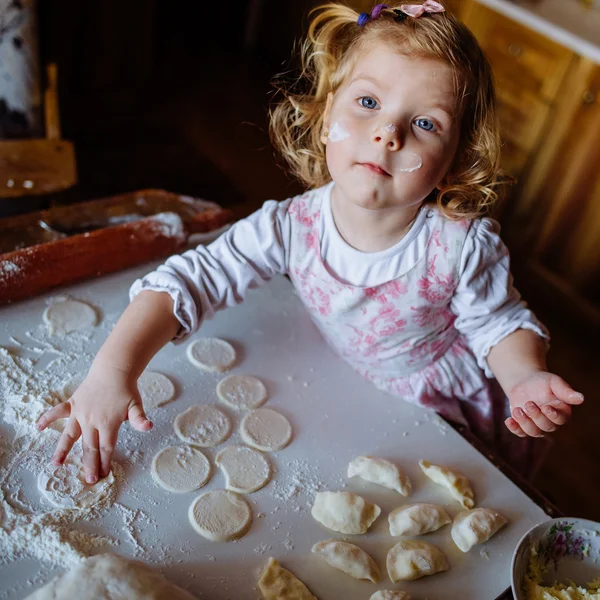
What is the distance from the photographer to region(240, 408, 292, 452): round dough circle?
2.82 feet

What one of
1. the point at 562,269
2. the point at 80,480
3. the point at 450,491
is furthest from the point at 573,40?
the point at 80,480

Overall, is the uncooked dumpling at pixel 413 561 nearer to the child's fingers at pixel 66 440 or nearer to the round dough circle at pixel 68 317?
the child's fingers at pixel 66 440

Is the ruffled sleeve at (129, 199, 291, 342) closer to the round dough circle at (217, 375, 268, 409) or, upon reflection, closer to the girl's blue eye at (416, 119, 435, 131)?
the round dough circle at (217, 375, 268, 409)

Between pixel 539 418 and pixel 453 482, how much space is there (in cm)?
14

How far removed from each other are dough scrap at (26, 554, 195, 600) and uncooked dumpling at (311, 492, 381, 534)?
0.64 ft

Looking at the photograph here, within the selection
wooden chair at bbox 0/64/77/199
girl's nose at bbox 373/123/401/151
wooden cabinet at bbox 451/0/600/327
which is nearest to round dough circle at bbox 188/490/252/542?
girl's nose at bbox 373/123/401/151

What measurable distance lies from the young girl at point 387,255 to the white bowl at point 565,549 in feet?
0.38

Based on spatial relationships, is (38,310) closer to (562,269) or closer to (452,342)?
(452,342)

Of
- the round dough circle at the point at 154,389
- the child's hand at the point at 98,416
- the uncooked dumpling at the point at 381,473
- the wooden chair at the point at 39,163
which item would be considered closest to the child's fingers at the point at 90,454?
the child's hand at the point at 98,416

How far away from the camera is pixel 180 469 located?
2.64 ft

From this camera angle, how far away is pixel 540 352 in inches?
36.7

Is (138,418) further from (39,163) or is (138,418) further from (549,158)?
(549,158)

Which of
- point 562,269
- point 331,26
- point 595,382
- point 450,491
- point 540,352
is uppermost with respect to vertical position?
point 331,26

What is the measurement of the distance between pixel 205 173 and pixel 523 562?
7.44 ft
